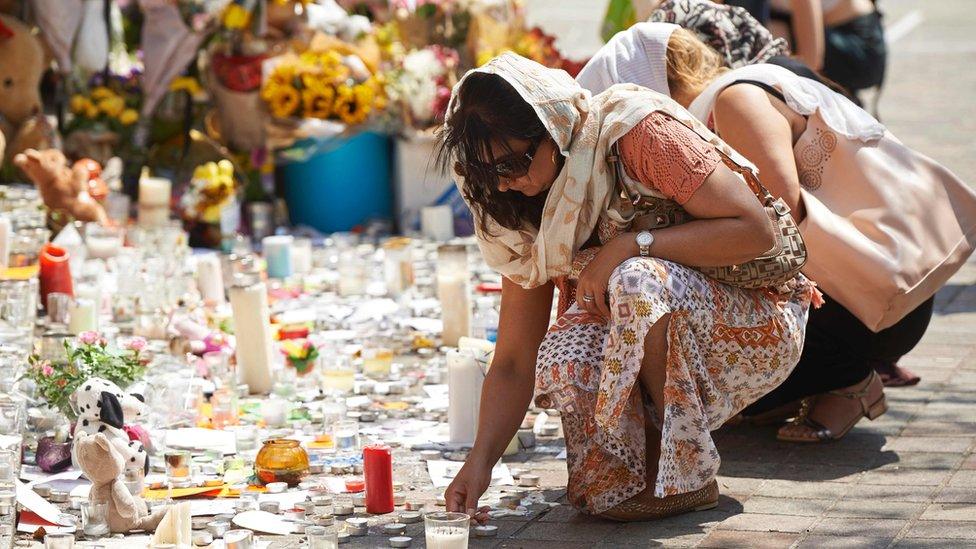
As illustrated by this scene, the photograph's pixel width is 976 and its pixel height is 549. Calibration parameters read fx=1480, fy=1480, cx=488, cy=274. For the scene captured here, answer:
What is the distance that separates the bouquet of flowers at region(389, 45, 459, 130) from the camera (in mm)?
7512

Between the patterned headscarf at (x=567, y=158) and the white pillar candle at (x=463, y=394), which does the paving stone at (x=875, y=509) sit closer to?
the patterned headscarf at (x=567, y=158)

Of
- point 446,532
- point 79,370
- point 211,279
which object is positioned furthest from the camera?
point 211,279

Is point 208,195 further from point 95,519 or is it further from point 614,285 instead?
point 614,285

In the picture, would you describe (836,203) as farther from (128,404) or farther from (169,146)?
(169,146)

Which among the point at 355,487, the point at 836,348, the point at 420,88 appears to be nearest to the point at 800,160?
the point at 836,348

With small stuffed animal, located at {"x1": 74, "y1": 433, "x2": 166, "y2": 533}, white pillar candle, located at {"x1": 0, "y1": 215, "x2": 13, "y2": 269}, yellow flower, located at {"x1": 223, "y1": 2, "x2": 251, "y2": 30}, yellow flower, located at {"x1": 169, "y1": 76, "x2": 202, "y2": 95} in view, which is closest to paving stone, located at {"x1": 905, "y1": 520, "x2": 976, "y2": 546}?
small stuffed animal, located at {"x1": 74, "y1": 433, "x2": 166, "y2": 533}

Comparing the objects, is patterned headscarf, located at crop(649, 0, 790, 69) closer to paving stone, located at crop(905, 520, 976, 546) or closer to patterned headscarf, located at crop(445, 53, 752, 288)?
patterned headscarf, located at crop(445, 53, 752, 288)

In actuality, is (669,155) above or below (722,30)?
below

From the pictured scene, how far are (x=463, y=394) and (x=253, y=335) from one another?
895mm

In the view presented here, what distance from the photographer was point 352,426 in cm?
414

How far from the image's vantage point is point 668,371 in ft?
10.9

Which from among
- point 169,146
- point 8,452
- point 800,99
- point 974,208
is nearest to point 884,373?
point 974,208

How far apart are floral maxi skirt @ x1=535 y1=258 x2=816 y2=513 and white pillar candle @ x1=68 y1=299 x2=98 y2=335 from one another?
216 centimetres

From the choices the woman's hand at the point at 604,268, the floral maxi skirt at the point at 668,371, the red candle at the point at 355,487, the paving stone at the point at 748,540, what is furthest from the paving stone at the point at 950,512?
the red candle at the point at 355,487
